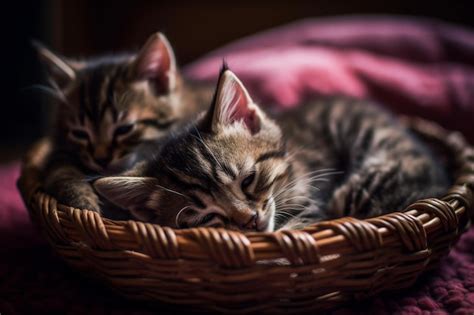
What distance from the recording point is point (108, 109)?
4.67 ft

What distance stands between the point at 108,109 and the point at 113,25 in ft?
7.44

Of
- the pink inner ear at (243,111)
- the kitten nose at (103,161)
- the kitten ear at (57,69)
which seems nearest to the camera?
the pink inner ear at (243,111)

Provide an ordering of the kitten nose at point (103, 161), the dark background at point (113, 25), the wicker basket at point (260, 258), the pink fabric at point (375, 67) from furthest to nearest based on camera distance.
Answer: the dark background at point (113, 25) < the pink fabric at point (375, 67) < the kitten nose at point (103, 161) < the wicker basket at point (260, 258)

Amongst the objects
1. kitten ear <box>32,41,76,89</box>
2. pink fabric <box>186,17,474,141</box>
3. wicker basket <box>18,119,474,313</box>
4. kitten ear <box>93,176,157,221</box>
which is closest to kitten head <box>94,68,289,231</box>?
kitten ear <box>93,176,157,221</box>

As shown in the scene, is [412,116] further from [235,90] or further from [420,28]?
[235,90]

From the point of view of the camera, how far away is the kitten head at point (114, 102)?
1.41 m

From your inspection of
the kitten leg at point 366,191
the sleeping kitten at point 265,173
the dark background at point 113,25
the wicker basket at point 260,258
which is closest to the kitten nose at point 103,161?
the sleeping kitten at point 265,173

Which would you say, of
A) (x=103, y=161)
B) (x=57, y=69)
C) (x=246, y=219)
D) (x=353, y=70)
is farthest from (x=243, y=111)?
(x=353, y=70)

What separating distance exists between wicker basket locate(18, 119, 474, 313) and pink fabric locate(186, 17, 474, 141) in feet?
3.46

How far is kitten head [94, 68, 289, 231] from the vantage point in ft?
3.65

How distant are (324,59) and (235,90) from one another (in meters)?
1.07

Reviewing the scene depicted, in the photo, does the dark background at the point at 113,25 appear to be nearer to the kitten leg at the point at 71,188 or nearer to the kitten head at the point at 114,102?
the kitten head at the point at 114,102

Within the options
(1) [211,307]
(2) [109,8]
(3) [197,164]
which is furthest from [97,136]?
(2) [109,8]

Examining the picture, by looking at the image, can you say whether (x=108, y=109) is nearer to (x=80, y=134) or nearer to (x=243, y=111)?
(x=80, y=134)
